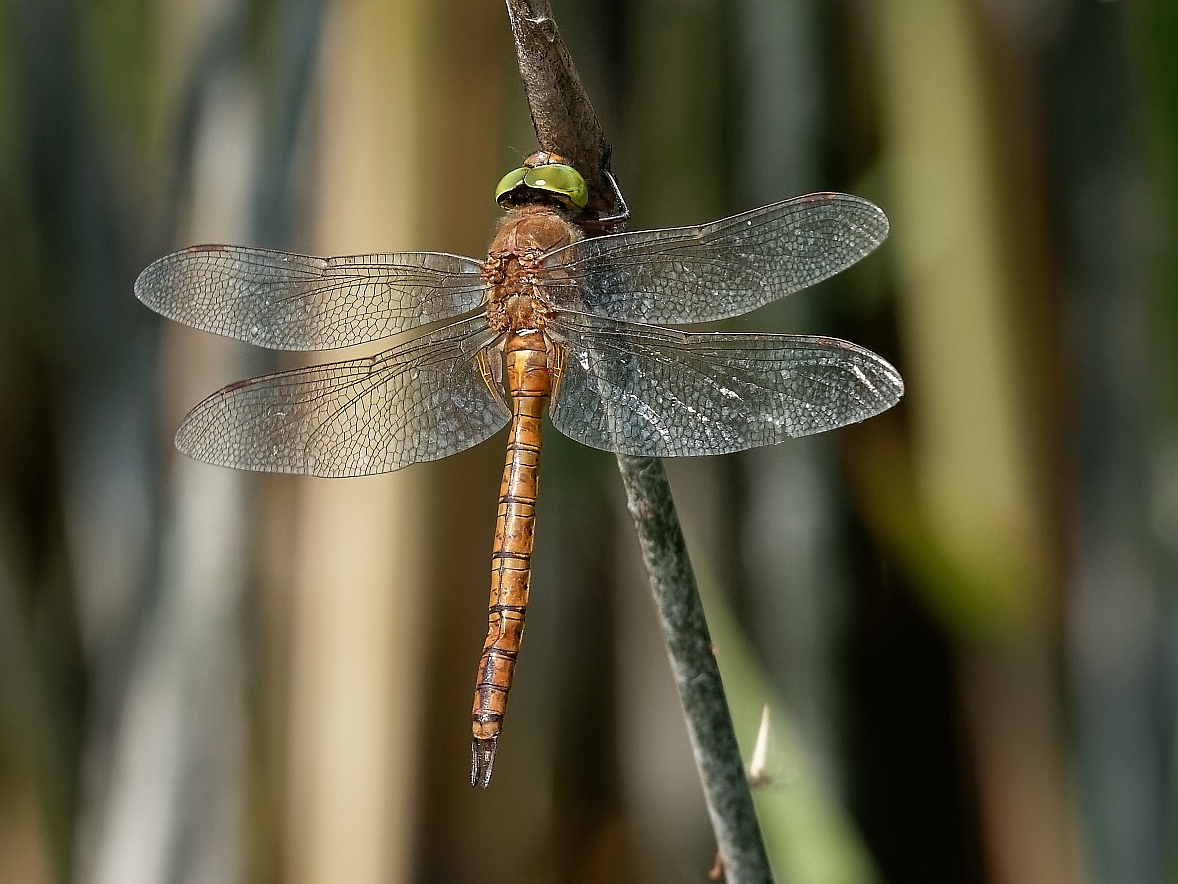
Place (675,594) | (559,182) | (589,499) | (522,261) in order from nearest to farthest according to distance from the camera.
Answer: (675,594)
(559,182)
(522,261)
(589,499)

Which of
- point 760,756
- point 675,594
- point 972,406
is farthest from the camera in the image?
point 972,406

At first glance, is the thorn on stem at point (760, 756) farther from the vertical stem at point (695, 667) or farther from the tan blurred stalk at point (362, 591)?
the tan blurred stalk at point (362, 591)

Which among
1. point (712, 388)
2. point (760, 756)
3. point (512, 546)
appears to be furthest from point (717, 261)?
point (760, 756)

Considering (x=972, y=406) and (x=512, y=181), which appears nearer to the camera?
(x=512, y=181)

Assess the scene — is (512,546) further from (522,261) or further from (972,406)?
(972,406)

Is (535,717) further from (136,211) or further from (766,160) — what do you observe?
(136,211)

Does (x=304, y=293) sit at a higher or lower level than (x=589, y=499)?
higher

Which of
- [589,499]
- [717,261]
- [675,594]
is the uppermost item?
[717,261]

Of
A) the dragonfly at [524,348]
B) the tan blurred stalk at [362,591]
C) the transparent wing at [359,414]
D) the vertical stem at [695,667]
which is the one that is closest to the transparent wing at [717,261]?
the dragonfly at [524,348]

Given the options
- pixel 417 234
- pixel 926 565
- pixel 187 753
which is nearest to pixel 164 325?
pixel 417 234
